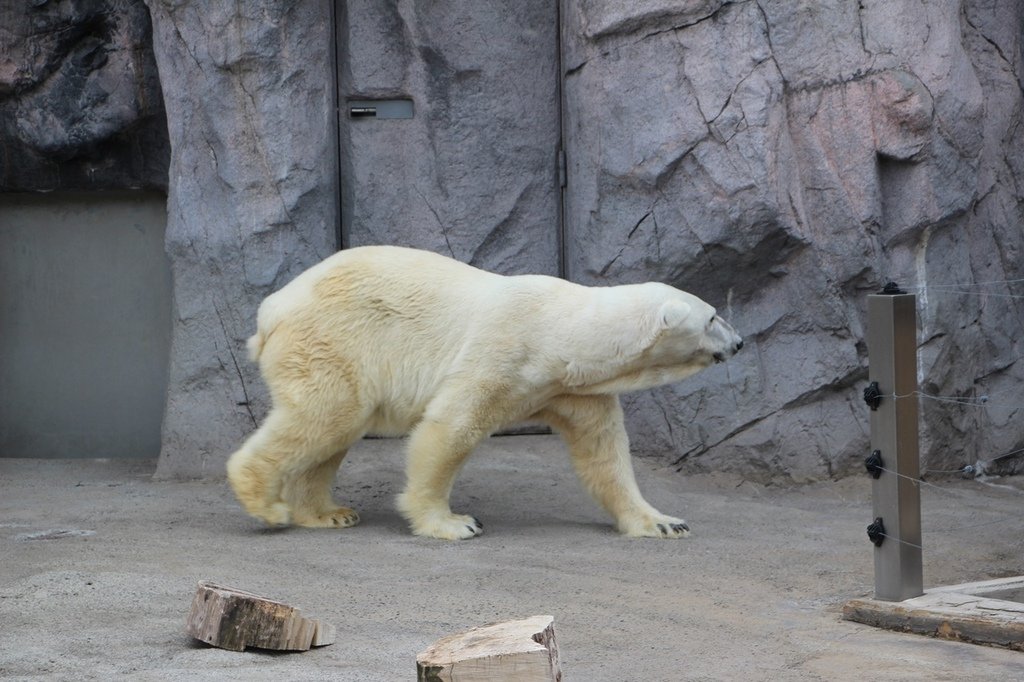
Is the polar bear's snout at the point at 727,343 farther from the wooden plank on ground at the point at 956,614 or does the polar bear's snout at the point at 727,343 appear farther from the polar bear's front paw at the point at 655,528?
the wooden plank on ground at the point at 956,614

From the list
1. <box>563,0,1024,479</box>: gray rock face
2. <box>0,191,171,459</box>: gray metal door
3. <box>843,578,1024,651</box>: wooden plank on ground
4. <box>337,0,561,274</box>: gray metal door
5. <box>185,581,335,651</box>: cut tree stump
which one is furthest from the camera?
<box>0,191,171,459</box>: gray metal door

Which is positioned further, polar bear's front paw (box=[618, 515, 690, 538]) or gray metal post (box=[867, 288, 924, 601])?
polar bear's front paw (box=[618, 515, 690, 538])

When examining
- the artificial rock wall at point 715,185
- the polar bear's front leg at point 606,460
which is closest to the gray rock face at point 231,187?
the artificial rock wall at point 715,185

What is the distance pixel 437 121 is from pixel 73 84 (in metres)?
2.20

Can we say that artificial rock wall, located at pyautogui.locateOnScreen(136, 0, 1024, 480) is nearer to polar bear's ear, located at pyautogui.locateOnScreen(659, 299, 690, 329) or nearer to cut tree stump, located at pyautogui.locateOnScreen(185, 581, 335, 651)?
polar bear's ear, located at pyautogui.locateOnScreen(659, 299, 690, 329)

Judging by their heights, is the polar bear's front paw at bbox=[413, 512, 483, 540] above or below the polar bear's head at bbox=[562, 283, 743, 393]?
below

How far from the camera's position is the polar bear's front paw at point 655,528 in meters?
5.94

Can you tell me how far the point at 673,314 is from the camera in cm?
587

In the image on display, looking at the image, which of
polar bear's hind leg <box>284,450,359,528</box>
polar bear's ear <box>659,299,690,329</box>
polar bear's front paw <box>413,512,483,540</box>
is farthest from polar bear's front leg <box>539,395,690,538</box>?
polar bear's hind leg <box>284,450,359,528</box>

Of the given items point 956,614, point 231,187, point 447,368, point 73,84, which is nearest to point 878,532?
point 956,614

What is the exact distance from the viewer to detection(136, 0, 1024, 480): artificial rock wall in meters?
7.24

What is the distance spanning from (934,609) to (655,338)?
190cm

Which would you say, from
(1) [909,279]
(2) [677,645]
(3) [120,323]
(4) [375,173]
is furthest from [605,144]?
(2) [677,645]

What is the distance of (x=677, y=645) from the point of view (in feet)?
13.7
